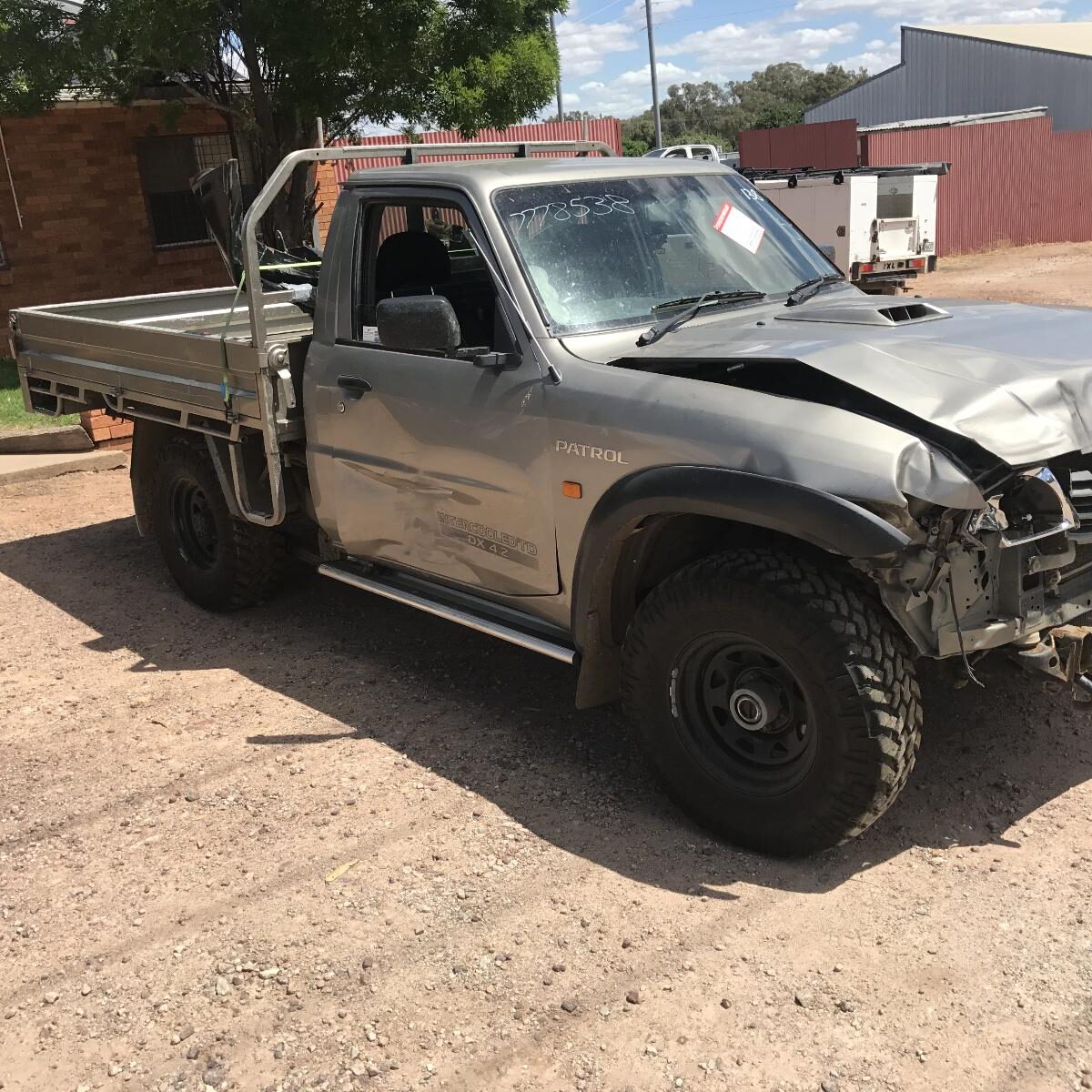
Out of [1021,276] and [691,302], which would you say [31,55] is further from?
[1021,276]

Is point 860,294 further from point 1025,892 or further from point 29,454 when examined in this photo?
point 29,454

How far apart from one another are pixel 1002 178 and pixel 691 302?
90.1 ft

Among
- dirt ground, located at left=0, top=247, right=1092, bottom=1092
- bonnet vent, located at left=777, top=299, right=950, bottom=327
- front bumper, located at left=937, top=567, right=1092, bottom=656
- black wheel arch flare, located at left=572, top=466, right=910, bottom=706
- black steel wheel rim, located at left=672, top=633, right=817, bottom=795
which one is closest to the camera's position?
dirt ground, located at left=0, top=247, right=1092, bottom=1092

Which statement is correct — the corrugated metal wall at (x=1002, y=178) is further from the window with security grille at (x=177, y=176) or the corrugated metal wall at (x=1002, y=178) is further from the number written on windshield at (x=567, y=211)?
the number written on windshield at (x=567, y=211)

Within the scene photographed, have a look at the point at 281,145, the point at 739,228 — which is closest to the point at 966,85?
the point at 281,145

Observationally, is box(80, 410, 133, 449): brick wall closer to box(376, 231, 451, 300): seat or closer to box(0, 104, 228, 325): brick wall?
box(376, 231, 451, 300): seat

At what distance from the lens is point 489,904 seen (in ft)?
11.7

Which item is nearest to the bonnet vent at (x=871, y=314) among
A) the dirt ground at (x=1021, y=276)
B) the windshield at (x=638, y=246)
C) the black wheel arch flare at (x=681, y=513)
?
the windshield at (x=638, y=246)

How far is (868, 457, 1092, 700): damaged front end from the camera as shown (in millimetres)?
3197

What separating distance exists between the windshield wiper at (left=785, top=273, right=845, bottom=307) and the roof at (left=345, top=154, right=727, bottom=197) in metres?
0.69

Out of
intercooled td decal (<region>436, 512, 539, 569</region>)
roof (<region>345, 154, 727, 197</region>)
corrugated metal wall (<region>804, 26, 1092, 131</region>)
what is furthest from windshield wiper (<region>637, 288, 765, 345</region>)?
corrugated metal wall (<region>804, 26, 1092, 131</region>)

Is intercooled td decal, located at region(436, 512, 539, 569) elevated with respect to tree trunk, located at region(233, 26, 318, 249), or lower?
lower

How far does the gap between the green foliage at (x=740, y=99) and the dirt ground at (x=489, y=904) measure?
296 ft

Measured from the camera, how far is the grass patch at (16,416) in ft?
35.0
